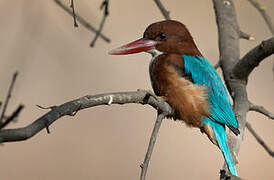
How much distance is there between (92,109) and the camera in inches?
163

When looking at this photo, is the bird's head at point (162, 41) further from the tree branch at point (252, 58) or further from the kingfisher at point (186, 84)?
the tree branch at point (252, 58)

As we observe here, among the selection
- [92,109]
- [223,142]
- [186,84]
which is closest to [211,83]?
[186,84]

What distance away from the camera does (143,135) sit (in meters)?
4.11

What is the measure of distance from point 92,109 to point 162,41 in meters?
1.33

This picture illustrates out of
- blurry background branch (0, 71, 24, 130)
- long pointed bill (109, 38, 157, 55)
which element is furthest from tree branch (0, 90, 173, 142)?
long pointed bill (109, 38, 157, 55)

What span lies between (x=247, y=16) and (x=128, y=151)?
1634 mm

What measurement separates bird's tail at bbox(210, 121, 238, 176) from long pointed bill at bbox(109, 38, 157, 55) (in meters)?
0.53

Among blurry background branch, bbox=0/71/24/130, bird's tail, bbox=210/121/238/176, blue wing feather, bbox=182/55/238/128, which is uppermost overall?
blue wing feather, bbox=182/55/238/128

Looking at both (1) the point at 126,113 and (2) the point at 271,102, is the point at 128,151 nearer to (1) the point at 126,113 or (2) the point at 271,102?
(1) the point at 126,113

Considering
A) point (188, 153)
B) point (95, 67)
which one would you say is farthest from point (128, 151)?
point (95, 67)

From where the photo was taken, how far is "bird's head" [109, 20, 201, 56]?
2.92 m

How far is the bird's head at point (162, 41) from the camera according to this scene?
9.57ft

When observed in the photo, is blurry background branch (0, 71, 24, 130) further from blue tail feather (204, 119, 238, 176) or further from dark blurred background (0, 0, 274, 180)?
dark blurred background (0, 0, 274, 180)

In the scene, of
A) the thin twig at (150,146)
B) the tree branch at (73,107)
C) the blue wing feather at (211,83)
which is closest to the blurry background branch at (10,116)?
the tree branch at (73,107)
